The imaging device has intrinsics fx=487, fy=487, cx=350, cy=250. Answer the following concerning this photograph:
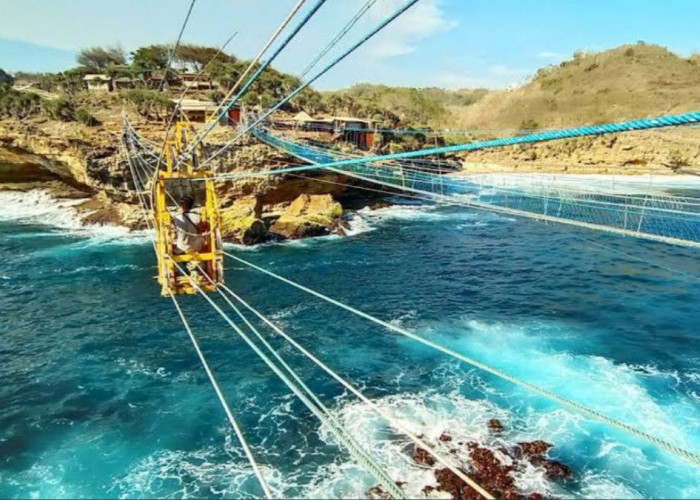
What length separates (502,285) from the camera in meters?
23.8

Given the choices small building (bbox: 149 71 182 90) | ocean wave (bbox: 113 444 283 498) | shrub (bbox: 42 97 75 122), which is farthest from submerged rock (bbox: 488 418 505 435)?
small building (bbox: 149 71 182 90)

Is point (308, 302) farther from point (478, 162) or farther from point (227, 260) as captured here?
point (478, 162)

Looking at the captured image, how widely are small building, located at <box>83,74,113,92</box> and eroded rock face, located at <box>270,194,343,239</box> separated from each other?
1107 inches

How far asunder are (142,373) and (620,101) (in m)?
108

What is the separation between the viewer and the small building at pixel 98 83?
50.2 m

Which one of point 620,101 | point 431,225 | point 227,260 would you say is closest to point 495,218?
point 431,225

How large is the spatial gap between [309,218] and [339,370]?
1888 centimetres

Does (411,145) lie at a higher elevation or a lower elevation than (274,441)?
higher

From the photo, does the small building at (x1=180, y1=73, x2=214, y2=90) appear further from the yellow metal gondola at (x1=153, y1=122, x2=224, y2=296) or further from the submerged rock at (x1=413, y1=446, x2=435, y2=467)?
the submerged rock at (x1=413, y1=446, x2=435, y2=467)

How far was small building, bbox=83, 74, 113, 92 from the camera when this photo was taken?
50.2m

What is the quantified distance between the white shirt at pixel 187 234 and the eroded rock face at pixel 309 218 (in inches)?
913

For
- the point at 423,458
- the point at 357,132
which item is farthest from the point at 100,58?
the point at 423,458

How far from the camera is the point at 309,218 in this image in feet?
110

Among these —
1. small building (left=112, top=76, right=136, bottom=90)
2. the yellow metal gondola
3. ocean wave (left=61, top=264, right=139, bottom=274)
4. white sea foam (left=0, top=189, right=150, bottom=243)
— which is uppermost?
small building (left=112, top=76, right=136, bottom=90)
